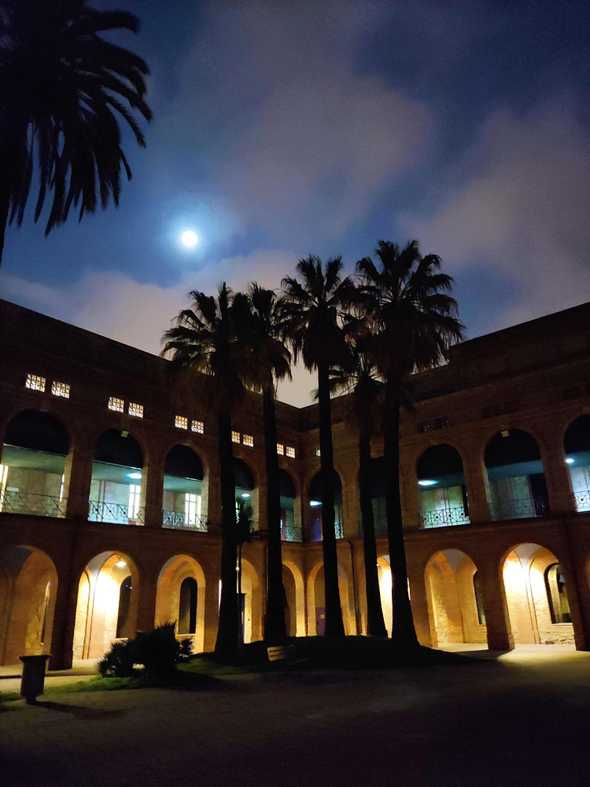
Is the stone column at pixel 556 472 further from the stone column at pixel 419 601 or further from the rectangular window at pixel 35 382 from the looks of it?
the rectangular window at pixel 35 382

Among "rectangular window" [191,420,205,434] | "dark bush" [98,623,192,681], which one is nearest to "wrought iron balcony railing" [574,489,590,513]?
"rectangular window" [191,420,205,434]

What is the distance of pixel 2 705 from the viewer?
11.5 metres

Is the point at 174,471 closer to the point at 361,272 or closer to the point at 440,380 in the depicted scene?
the point at 361,272

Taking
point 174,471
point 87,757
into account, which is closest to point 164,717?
point 87,757

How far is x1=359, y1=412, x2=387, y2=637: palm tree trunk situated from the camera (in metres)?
22.1

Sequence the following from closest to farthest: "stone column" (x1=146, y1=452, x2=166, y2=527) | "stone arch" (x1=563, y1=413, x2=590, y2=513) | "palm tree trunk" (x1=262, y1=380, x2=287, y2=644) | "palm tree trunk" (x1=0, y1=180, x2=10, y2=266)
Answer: "palm tree trunk" (x1=0, y1=180, x2=10, y2=266), "palm tree trunk" (x1=262, y1=380, x2=287, y2=644), "stone arch" (x1=563, y1=413, x2=590, y2=513), "stone column" (x1=146, y1=452, x2=166, y2=527)

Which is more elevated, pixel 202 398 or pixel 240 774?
pixel 202 398

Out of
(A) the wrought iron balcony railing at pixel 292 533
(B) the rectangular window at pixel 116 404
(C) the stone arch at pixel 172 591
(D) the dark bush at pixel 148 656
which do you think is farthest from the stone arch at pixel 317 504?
(D) the dark bush at pixel 148 656

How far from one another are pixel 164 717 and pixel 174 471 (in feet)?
56.0

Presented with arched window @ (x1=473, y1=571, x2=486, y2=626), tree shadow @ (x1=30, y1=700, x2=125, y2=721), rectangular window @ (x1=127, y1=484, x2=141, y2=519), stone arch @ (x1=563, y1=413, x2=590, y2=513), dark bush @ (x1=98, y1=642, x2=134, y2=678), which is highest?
stone arch @ (x1=563, y1=413, x2=590, y2=513)

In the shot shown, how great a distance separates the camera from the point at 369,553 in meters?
22.9

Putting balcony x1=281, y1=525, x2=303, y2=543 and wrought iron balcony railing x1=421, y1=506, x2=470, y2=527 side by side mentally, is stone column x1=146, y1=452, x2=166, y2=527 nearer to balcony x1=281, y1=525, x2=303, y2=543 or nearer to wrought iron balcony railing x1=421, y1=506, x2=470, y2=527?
balcony x1=281, y1=525, x2=303, y2=543

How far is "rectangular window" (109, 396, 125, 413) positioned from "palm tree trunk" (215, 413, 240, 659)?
19.4ft

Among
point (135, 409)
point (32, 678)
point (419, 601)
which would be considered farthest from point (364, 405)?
point (32, 678)
